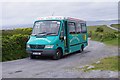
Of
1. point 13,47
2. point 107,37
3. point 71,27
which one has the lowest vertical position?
point 107,37

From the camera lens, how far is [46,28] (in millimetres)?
16906

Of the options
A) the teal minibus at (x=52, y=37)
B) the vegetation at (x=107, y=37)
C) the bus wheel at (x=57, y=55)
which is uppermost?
the teal minibus at (x=52, y=37)

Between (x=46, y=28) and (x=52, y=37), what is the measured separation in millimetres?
895

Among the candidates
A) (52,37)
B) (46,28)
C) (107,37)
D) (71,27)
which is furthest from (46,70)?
(107,37)

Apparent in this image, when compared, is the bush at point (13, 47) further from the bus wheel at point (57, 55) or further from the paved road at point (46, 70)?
the bus wheel at point (57, 55)

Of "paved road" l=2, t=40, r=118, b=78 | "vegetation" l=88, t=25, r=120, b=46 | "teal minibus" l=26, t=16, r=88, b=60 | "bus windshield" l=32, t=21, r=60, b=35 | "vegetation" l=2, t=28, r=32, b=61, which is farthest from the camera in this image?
"vegetation" l=88, t=25, r=120, b=46

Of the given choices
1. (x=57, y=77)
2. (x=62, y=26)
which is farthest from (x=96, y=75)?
(x=62, y=26)

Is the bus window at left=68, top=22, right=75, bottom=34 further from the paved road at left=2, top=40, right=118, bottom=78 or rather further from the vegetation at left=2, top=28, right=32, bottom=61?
the paved road at left=2, top=40, right=118, bottom=78

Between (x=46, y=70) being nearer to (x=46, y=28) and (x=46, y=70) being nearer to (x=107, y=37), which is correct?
(x=46, y=28)

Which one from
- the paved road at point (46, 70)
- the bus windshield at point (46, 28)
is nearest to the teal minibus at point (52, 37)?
the bus windshield at point (46, 28)

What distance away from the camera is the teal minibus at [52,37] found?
16047 mm

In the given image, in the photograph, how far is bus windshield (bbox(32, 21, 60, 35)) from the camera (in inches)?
659

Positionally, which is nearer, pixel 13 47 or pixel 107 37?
pixel 13 47

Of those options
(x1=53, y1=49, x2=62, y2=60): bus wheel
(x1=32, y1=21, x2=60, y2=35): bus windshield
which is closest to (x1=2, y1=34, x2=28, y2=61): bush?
(x1=32, y1=21, x2=60, y2=35): bus windshield
